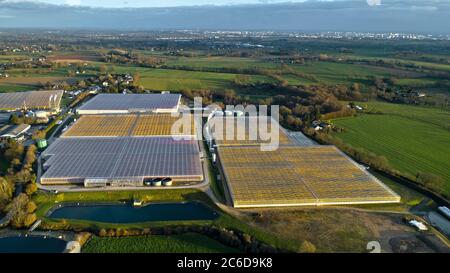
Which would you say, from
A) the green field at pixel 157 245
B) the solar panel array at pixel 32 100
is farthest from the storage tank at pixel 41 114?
the green field at pixel 157 245

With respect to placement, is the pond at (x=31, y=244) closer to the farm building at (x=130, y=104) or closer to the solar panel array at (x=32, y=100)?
the farm building at (x=130, y=104)

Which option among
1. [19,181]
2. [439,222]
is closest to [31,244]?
[19,181]

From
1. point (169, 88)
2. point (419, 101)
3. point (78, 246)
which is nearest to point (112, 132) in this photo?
point (78, 246)

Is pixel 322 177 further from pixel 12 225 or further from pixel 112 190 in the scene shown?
pixel 12 225

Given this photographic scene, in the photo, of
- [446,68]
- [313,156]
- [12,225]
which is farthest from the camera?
[446,68]

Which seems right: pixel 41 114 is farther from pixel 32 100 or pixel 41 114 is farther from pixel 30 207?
pixel 30 207

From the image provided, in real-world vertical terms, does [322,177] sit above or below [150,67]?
below

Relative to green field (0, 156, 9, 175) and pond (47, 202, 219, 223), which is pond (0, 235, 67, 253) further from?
green field (0, 156, 9, 175)
